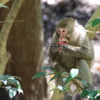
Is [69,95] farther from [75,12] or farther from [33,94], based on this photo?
[75,12]

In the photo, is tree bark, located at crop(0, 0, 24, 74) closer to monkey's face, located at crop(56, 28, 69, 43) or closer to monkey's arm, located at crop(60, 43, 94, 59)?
monkey's face, located at crop(56, 28, 69, 43)

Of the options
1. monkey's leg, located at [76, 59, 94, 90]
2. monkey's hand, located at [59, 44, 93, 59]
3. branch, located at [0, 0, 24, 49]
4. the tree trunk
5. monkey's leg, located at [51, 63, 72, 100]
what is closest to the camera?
monkey's leg, located at [51, 63, 72, 100]

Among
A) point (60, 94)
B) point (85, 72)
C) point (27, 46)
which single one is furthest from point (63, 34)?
point (27, 46)

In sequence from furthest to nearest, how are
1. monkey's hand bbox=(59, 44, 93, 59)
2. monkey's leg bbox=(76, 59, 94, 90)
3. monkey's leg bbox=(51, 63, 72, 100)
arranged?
monkey's leg bbox=(76, 59, 94, 90)
monkey's hand bbox=(59, 44, 93, 59)
monkey's leg bbox=(51, 63, 72, 100)

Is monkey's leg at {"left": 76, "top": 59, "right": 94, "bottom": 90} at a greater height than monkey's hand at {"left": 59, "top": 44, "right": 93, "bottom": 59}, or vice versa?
monkey's hand at {"left": 59, "top": 44, "right": 93, "bottom": 59}

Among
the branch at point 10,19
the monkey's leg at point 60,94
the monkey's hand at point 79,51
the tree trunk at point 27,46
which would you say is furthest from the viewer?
the tree trunk at point 27,46

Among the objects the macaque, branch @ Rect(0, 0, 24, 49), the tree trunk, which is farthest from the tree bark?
the tree trunk

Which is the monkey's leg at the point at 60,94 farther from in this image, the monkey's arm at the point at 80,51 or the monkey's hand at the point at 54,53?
the monkey's arm at the point at 80,51

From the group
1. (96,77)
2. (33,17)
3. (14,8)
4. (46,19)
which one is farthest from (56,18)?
(14,8)

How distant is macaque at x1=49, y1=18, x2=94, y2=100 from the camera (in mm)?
4480

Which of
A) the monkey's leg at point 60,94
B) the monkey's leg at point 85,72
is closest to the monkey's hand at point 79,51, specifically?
the monkey's leg at point 85,72

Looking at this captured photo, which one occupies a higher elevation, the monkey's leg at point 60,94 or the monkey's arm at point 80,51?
the monkey's arm at point 80,51

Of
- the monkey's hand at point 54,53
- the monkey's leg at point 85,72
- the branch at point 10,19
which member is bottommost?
the monkey's leg at point 85,72

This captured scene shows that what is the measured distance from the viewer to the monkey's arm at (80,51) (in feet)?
14.3
